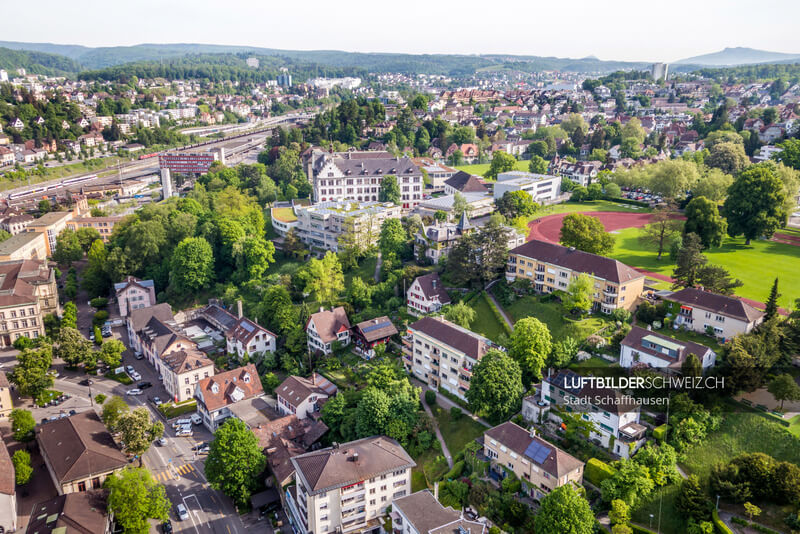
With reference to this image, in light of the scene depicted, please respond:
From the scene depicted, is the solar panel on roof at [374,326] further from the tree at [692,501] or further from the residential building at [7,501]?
the tree at [692,501]

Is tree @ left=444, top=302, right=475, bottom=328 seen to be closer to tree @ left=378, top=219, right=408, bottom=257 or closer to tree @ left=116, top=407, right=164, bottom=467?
tree @ left=378, top=219, right=408, bottom=257

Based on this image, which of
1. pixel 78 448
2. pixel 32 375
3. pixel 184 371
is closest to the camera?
pixel 78 448

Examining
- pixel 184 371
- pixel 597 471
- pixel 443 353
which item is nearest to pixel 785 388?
pixel 597 471

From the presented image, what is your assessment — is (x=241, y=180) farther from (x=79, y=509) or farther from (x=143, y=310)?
(x=79, y=509)

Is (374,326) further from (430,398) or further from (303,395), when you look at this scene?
(430,398)

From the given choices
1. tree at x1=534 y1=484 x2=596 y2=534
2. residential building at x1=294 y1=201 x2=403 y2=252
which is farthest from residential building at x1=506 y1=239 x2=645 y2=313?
tree at x1=534 y1=484 x2=596 y2=534

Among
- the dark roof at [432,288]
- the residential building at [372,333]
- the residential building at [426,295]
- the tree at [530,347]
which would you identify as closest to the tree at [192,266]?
the residential building at [372,333]
